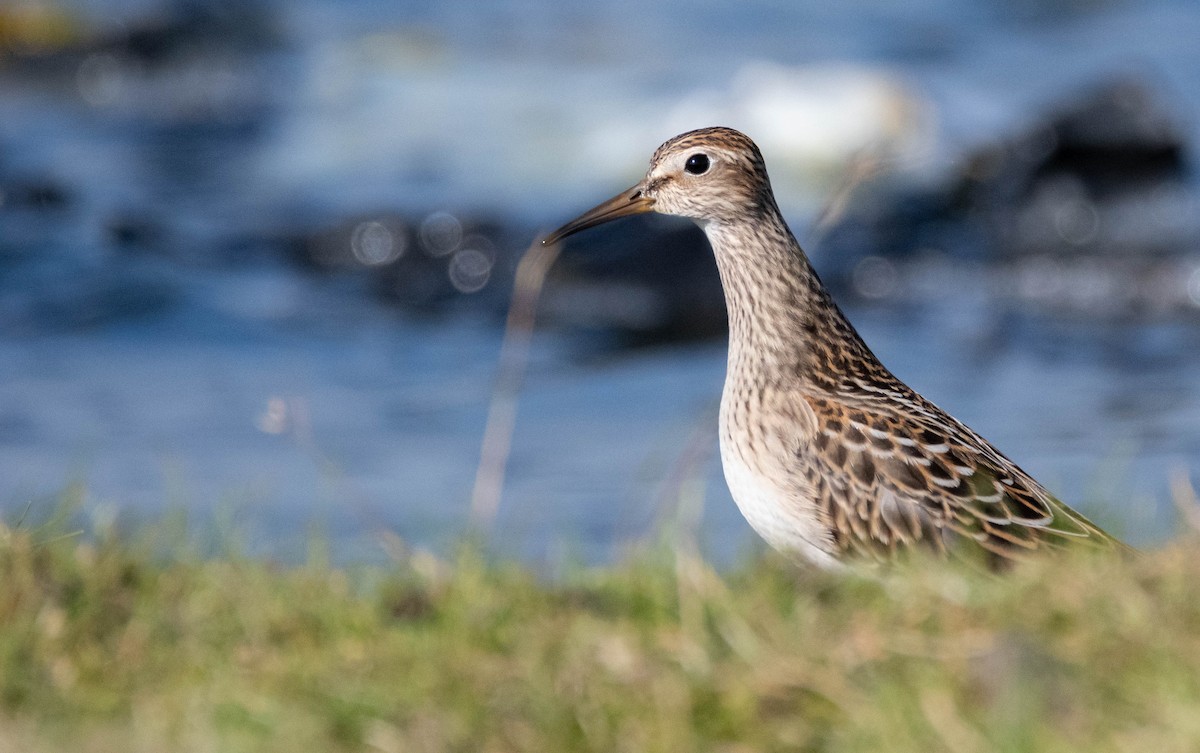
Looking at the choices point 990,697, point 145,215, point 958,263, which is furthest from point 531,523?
point 145,215

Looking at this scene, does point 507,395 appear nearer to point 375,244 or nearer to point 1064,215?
point 375,244

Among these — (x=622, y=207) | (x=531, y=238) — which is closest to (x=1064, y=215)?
(x=531, y=238)

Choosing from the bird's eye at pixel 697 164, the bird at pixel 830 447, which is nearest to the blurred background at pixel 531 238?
the bird at pixel 830 447

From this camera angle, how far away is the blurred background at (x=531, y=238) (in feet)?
31.8

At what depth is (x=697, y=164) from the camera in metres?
5.90

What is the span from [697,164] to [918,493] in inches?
61.9

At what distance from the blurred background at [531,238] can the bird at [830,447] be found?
0.29 metres

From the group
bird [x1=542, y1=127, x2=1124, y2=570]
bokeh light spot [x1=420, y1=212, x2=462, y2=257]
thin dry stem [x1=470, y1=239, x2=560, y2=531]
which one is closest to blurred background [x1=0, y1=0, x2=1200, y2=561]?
bokeh light spot [x1=420, y1=212, x2=462, y2=257]

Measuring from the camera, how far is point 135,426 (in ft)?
35.2

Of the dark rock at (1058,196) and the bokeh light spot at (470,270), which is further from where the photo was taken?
the dark rock at (1058,196)

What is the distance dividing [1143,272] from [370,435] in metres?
7.27

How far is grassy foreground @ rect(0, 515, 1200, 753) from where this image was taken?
346 cm

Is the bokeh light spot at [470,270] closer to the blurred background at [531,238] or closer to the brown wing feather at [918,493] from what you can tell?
the blurred background at [531,238]

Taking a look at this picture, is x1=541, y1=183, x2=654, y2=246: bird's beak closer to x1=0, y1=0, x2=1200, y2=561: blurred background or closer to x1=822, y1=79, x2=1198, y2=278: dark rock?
x1=0, y1=0, x2=1200, y2=561: blurred background
